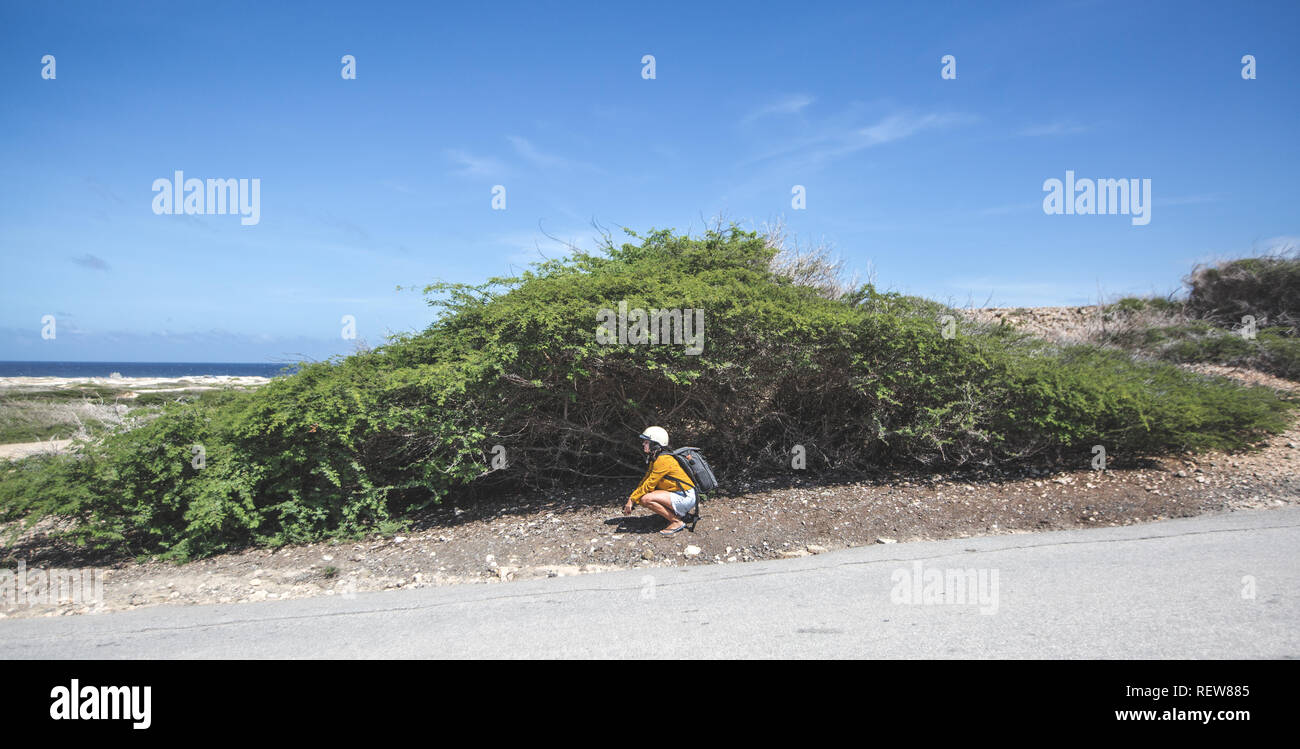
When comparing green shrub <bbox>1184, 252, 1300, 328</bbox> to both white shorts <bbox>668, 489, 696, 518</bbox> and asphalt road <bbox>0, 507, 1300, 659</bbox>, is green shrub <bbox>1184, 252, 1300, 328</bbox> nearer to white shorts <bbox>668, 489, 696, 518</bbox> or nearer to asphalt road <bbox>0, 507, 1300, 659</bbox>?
asphalt road <bbox>0, 507, 1300, 659</bbox>

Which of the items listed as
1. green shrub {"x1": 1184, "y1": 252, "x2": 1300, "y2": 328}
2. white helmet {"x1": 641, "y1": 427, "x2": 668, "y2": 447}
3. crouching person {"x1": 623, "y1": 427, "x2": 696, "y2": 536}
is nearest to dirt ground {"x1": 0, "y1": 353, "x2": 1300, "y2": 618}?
crouching person {"x1": 623, "y1": 427, "x2": 696, "y2": 536}

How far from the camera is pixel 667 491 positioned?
263 inches

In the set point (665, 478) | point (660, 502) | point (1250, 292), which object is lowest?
point (660, 502)

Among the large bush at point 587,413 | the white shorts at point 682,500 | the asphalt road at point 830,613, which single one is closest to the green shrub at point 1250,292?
the large bush at point 587,413

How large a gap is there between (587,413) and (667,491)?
1.91 metres

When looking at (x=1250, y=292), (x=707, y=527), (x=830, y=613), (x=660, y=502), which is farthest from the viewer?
(x=1250, y=292)

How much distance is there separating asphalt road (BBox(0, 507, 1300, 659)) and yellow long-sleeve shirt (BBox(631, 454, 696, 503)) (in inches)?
39.8

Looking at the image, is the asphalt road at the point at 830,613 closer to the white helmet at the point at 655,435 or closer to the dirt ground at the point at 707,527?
the dirt ground at the point at 707,527

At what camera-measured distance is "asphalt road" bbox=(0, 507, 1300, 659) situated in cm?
386

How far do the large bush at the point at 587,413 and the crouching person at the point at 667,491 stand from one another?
1090 millimetres

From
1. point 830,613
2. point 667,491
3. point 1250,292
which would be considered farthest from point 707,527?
point 1250,292

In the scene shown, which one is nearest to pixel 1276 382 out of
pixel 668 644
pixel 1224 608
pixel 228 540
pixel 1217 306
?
pixel 1217 306

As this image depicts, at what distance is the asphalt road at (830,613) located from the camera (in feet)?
12.7

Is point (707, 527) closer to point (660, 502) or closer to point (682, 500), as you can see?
point (682, 500)
